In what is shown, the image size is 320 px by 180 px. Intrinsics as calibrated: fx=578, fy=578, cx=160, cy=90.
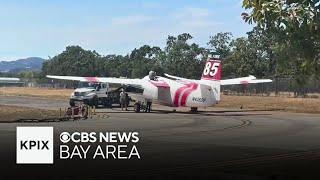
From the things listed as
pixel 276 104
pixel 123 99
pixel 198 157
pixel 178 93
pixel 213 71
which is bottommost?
pixel 276 104

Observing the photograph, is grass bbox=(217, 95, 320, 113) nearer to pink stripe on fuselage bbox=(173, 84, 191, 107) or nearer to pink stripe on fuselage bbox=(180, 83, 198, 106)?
pink stripe on fuselage bbox=(180, 83, 198, 106)

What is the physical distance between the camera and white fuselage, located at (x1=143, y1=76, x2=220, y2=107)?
4469 centimetres

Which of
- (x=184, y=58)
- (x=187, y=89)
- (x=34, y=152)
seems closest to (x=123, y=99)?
(x=187, y=89)

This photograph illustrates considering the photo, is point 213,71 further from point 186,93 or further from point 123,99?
point 123,99

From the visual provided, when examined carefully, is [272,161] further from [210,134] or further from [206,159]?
[210,134]

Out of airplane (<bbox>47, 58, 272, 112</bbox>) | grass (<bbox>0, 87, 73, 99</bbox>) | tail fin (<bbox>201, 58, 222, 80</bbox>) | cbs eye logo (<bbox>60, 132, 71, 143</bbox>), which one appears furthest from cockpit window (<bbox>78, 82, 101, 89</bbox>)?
cbs eye logo (<bbox>60, 132, 71, 143</bbox>)

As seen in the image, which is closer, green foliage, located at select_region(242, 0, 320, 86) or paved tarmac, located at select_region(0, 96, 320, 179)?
green foliage, located at select_region(242, 0, 320, 86)

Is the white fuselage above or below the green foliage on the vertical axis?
below

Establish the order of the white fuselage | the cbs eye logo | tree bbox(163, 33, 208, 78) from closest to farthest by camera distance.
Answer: the cbs eye logo, the white fuselage, tree bbox(163, 33, 208, 78)

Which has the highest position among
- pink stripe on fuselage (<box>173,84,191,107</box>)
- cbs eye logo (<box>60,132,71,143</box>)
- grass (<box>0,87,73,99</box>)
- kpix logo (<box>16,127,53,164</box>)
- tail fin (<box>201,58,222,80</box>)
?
tail fin (<box>201,58,222,80</box>)

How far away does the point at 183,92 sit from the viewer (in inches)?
1806

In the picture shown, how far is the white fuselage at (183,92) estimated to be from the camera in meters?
44.7

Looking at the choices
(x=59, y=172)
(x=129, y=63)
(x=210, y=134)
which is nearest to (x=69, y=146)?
(x=59, y=172)

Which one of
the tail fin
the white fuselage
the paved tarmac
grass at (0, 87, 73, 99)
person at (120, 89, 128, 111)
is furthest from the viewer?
grass at (0, 87, 73, 99)
